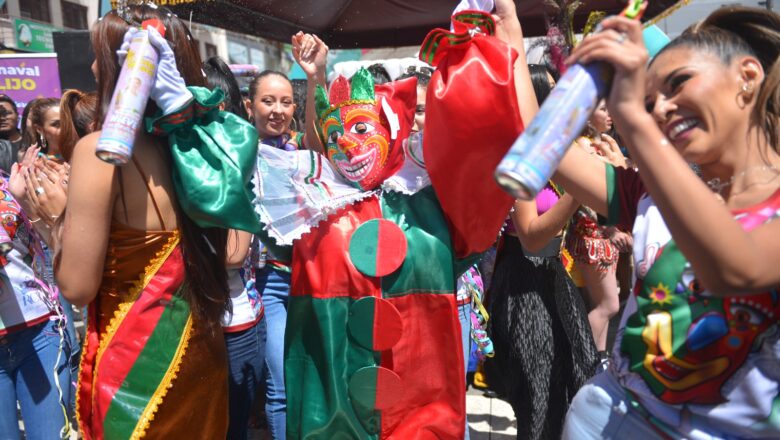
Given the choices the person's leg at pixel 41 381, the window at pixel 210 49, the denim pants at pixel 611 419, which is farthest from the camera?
the window at pixel 210 49

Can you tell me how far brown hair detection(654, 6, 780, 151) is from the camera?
3.89 feet

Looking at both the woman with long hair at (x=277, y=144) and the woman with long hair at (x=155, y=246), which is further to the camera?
the woman with long hair at (x=277, y=144)

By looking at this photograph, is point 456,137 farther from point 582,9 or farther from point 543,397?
point 582,9

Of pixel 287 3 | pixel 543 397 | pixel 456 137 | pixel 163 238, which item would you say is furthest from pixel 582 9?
pixel 163 238

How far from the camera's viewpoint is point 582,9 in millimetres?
5684

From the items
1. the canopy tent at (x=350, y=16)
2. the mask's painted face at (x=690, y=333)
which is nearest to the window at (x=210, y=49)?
the canopy tent at (x=350, y=16)

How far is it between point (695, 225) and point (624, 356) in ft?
1.43

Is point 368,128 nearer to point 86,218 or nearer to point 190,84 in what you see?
point 190,84

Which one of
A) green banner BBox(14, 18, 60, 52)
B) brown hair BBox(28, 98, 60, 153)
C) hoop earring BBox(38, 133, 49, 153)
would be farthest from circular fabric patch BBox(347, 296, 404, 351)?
green banner BBox(14, 18, 60, 52)

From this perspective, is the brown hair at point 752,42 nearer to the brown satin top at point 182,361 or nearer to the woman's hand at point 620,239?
the brown satin top at point 182,361

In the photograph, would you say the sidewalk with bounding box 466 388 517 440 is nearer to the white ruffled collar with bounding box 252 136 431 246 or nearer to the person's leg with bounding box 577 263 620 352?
the person's leg with bounding box 577 263 620 352

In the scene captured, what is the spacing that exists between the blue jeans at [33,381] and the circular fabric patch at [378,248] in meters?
1.46

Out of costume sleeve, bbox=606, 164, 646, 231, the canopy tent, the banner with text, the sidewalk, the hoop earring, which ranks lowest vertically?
the sidewalk

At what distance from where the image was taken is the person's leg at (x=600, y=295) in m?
3.44
